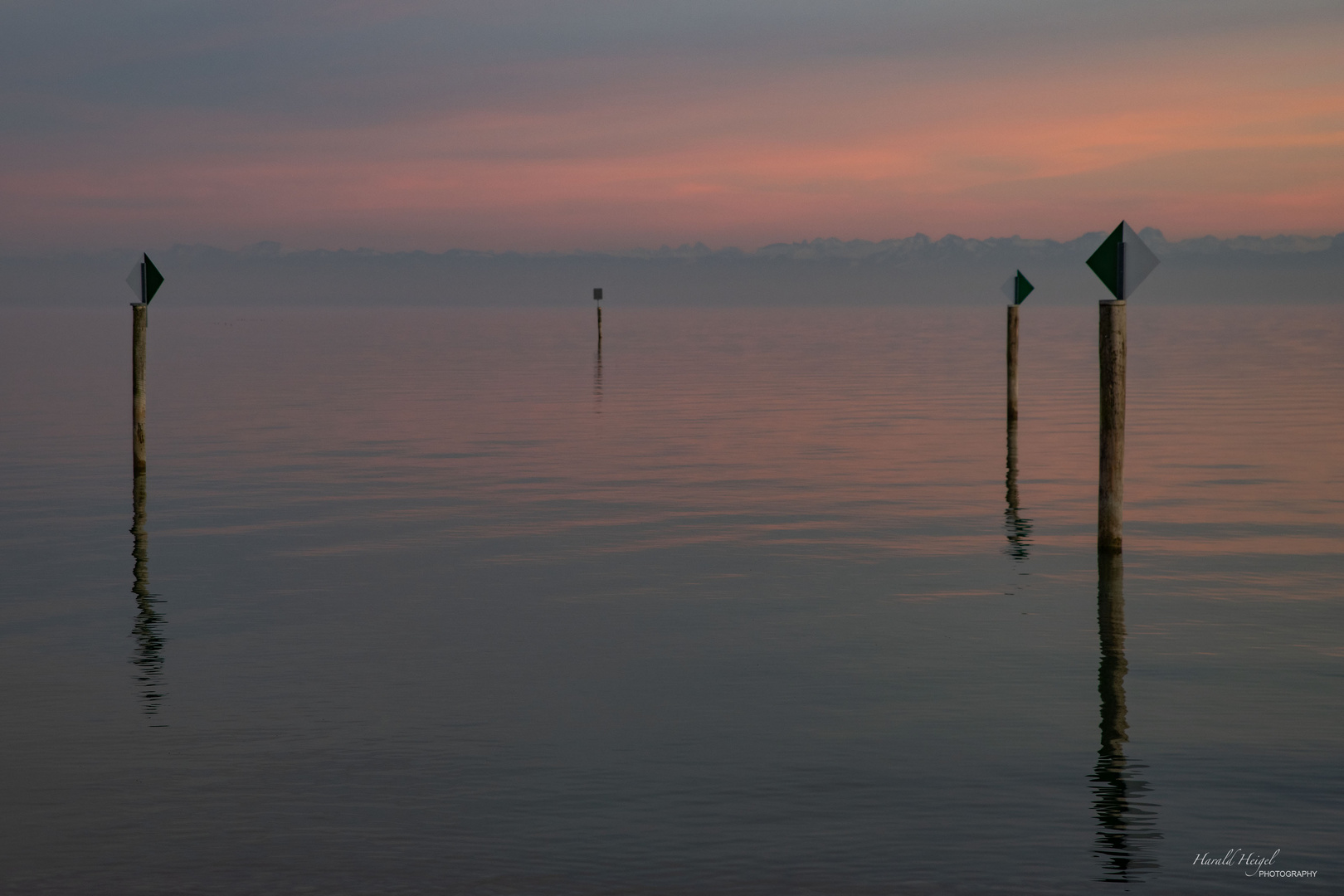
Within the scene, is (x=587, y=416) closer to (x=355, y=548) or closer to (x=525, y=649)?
(x=355, y=548)

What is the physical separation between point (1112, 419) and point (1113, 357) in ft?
2.55

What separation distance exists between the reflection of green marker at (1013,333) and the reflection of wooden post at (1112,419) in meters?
15.9

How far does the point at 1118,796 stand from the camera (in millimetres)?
8906

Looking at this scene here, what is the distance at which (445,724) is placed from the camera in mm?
10531

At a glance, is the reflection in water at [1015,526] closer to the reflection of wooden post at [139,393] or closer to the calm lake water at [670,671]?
the calm lake water at [670,671]

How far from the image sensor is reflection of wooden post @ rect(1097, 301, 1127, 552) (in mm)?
16859

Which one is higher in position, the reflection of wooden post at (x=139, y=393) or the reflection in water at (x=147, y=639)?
the reflection of wooden post at (x=139, y=393)

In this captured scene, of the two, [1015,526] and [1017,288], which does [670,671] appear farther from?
[1017,288]

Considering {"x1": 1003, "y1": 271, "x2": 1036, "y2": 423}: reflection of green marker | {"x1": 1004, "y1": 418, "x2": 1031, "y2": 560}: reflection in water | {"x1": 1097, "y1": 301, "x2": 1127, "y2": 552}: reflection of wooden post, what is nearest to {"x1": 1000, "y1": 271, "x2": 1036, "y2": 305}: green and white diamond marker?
{"x1": 1003, "y1": 271, "x2": 1036, "y2": 423}: reflection of green marker

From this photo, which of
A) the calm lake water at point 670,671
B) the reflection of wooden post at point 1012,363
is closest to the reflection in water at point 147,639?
the calm lake water at point 670,671

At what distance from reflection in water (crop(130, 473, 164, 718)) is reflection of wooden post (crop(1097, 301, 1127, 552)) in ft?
36.2

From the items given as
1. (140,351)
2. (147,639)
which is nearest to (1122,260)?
(147,639)

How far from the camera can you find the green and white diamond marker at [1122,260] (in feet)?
54.1

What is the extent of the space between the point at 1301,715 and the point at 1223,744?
109 cm
